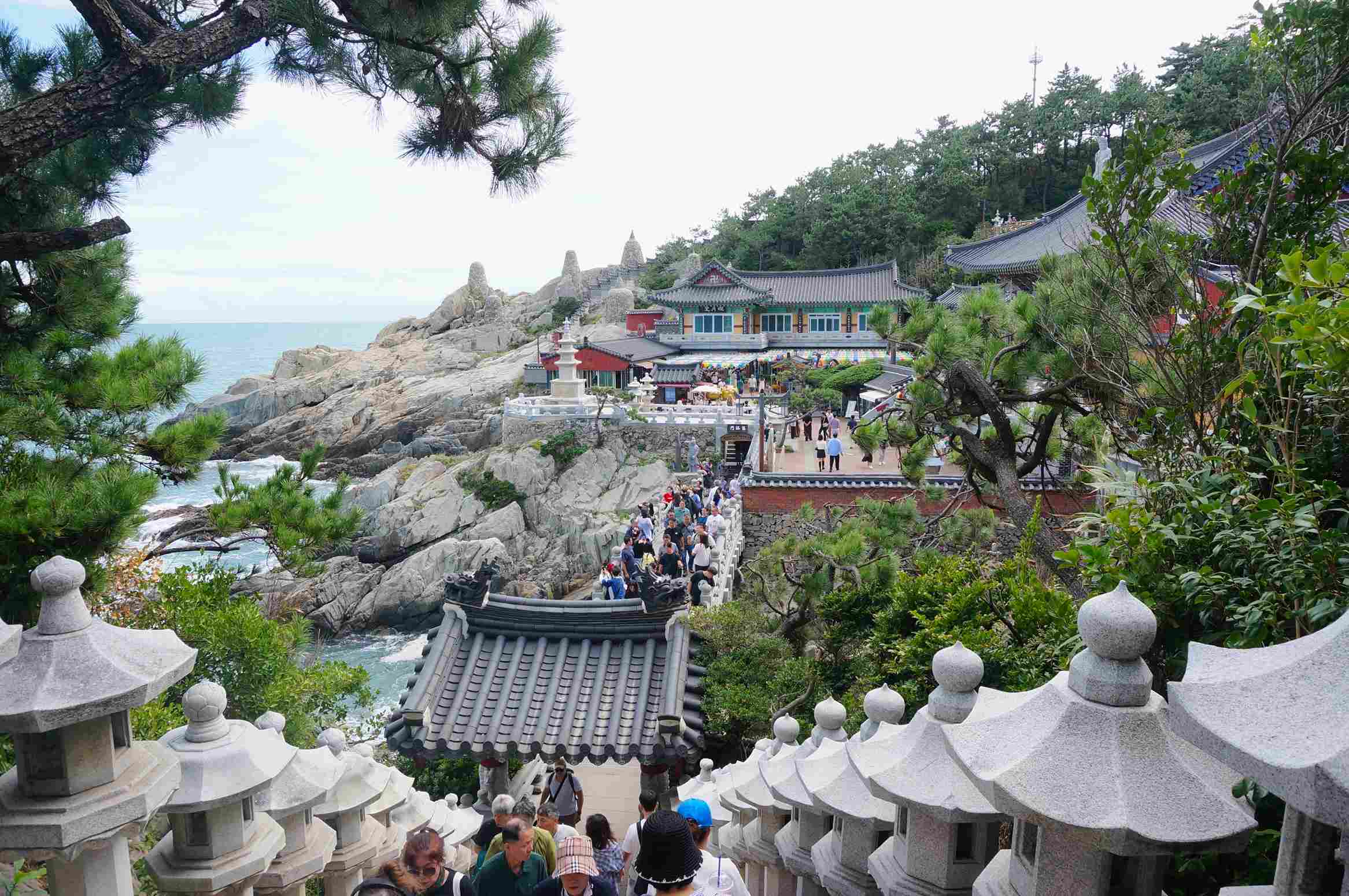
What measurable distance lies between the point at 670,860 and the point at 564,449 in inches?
986

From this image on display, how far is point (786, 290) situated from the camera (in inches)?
1558

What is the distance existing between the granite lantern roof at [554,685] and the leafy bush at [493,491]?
1952 centimetres

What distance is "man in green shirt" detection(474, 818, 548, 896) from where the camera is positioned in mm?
3455

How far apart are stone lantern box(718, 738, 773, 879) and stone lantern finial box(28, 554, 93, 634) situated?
312cm

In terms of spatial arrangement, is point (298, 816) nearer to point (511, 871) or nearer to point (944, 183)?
point (511, 871)

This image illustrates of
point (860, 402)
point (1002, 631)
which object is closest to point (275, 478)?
point (1002, 631)

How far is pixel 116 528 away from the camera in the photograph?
18.4 feet

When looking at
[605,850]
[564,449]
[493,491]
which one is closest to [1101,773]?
[605,850]

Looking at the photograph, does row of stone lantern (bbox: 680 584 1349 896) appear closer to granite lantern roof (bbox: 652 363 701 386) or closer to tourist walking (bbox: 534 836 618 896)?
tourist walking (bbox: 534 836 618 896)

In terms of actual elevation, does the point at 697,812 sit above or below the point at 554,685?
above

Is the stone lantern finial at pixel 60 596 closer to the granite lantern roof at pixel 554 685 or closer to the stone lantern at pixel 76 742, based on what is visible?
the stone lantern at pixel 76 742

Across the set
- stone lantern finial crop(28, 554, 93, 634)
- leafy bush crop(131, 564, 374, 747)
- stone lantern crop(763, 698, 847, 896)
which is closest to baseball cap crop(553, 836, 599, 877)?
stone lantern crop(763, 698, 847, 896)

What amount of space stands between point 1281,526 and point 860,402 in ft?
85.7

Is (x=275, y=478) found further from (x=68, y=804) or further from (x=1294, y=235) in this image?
(x=1294, y=235)
